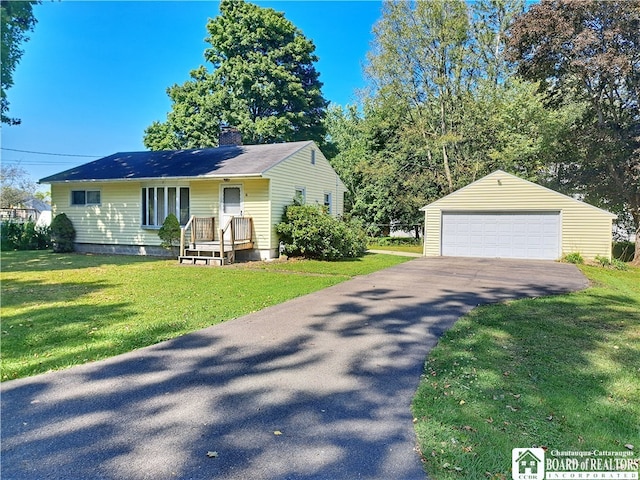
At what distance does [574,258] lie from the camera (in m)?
14.9

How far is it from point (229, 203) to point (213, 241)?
153 cm

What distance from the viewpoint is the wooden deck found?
511 inches

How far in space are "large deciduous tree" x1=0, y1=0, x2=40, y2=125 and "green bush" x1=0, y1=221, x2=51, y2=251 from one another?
6400mm

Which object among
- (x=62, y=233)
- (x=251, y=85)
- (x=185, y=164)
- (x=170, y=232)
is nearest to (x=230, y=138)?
(x=185, y=164)

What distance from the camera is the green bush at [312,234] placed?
1399cm

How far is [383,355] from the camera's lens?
4609 millimetres

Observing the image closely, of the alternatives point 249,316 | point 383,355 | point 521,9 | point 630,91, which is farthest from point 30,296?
point 521,9

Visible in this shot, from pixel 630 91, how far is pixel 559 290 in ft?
43.9

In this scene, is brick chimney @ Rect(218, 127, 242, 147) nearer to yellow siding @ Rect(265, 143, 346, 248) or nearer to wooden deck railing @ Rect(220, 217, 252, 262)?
yellow siding @ Rect(265, 143, 346, 248)

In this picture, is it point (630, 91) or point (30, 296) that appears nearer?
point (30, 296)

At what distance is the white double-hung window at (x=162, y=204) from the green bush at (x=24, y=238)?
546cm

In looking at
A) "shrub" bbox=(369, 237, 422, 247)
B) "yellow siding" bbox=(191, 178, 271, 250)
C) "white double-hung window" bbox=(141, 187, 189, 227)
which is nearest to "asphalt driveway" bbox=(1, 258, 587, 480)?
"yellow siding" bbox=(191, 178, 271, 250)

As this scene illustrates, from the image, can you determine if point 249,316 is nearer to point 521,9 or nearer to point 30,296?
point 30,296

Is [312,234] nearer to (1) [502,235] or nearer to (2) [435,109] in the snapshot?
(1) [502,235]
